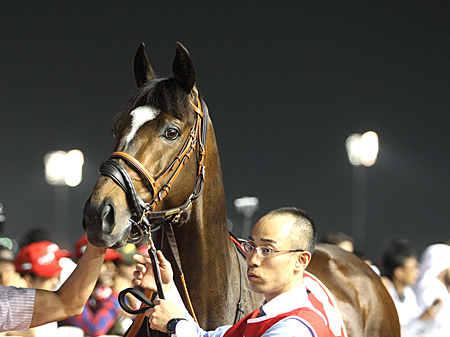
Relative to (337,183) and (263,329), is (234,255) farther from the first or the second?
(337,183)

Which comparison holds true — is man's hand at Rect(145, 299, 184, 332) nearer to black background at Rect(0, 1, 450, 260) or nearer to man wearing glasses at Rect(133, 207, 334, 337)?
man wearing glasses at Rect(133, 207, 334, 337)

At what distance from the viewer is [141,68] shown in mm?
2412

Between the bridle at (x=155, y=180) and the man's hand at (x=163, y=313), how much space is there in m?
0.31

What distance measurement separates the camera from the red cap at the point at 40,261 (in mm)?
4031

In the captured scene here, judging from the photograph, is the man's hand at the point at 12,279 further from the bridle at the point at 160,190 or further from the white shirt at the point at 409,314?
the white shirt at the point at 409,314

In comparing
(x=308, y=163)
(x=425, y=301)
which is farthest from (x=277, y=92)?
(x=425, y=301)

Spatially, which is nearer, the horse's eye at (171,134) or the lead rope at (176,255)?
the horse's eye at (171,134)

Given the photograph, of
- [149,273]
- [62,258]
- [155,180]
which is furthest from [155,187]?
[62,258]

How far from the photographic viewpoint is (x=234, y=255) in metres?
2.43

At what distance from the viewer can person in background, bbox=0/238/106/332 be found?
1944 mm

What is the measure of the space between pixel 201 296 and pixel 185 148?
714mm

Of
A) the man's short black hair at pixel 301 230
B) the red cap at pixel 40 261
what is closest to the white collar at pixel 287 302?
the man's short black hair at pixel 301 230

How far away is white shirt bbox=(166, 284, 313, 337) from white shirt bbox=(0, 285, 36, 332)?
64cm

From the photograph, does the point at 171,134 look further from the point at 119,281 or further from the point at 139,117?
the point at 119,281
